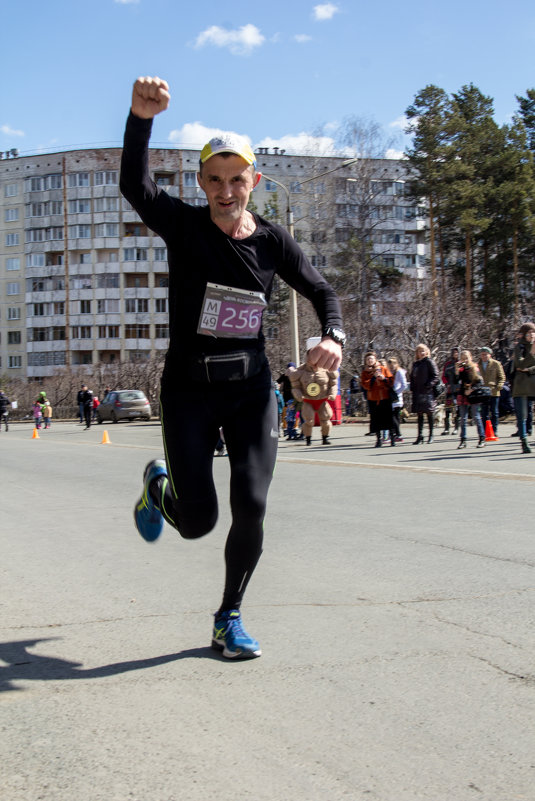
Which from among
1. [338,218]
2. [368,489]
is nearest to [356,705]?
[368,489]

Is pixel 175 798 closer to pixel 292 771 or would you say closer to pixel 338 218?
pixel 292 771

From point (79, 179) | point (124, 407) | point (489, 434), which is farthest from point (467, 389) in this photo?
point (79, 179)

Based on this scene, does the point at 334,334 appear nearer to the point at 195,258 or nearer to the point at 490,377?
the point at 195,258

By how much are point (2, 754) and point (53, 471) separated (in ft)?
37.1

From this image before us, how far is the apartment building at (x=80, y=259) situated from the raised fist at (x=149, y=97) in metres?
78.7

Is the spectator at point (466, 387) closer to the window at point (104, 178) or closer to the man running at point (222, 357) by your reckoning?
the man running at point (222, 357)

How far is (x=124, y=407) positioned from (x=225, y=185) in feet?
116

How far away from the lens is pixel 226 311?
3.55 meters

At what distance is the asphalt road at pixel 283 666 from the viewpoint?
244 cm

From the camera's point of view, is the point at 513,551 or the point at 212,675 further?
the point at 513,551

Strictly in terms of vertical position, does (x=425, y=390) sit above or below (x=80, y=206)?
below

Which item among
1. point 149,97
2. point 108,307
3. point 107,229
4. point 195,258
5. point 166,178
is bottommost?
point 195,258

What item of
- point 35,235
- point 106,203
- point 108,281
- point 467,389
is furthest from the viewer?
point 35,235

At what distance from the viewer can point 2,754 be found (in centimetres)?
→ 262
